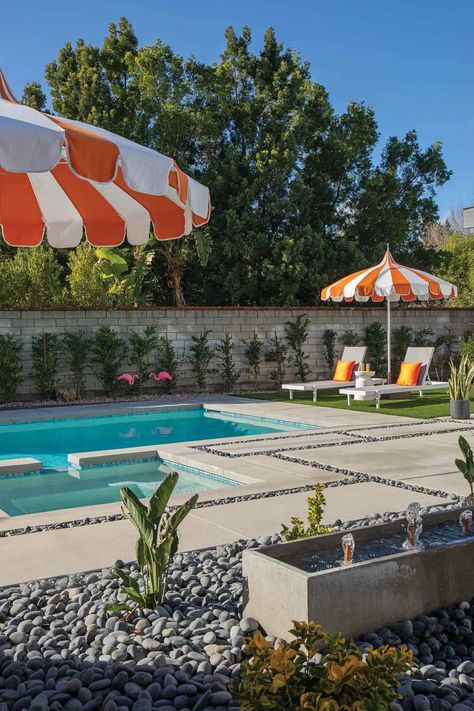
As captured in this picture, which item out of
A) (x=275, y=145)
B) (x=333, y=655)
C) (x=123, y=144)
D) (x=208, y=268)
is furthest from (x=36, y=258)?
(x=333, y=655)

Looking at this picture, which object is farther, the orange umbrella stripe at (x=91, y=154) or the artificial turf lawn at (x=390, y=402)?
the artificial turf lawn at (x=390, y=402)

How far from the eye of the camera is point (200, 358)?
55.7 ft

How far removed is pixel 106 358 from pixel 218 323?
9.90 feet

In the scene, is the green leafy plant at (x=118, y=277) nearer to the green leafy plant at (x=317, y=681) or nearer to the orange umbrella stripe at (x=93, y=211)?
the orange umbrella stripe at (x=93, y=211)

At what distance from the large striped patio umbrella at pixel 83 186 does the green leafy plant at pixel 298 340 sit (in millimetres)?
13394

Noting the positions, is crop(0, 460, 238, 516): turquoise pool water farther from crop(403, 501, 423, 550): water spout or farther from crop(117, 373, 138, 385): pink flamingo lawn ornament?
crop(117, 373, 138, 385): pink flamingo lawn ornament

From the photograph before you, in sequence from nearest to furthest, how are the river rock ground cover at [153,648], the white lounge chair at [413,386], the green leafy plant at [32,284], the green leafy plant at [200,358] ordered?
the river rock ground cover at [153,648]
the white lounge chair at [413,386]
the green leafy plant at [200,358]
the green leafy plant at [32,284]

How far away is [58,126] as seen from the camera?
319 centimetres

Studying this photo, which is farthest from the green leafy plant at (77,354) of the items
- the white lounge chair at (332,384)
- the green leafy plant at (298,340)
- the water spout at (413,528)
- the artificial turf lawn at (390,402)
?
the water spout at (413,528)

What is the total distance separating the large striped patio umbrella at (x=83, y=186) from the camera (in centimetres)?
306

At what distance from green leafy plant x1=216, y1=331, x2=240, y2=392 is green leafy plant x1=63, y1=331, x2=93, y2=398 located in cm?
321

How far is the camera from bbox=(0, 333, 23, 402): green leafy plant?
14.7 metres

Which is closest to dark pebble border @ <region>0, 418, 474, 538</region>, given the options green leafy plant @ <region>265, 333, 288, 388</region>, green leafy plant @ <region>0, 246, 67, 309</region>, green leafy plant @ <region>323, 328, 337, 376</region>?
green leafy plant @ <region>265, 333, 288, 388</region>

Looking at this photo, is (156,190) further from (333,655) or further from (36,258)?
(36,258)
